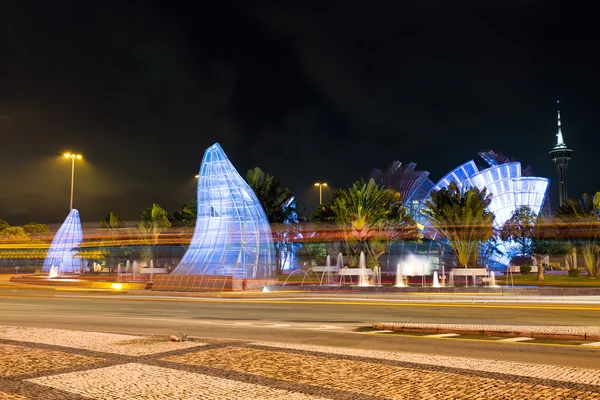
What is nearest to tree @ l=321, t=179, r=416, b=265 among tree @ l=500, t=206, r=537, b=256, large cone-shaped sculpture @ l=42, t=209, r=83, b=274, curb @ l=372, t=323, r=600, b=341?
tree @ l=500, t=206, r=537, b=256

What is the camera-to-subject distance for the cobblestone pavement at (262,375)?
5.99 meters

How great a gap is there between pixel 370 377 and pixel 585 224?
40.0m

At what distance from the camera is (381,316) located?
1667 centimetres

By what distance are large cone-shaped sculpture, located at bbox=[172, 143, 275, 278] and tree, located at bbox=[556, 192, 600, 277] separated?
79.1ft

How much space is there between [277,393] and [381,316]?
36.6 ft

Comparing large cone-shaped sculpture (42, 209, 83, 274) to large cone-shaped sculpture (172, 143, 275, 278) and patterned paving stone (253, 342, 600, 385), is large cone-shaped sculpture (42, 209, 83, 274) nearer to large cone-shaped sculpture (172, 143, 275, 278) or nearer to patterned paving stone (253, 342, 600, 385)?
large cone-shaped sculpture (172, 143, 275, 278)

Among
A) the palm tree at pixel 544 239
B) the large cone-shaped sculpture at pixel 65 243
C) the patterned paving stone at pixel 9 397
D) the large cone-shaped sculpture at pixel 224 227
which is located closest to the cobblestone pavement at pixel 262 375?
the patterned paving stone at pixel 9 397

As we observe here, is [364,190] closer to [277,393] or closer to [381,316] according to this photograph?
[381,316]

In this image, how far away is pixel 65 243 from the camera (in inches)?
2285

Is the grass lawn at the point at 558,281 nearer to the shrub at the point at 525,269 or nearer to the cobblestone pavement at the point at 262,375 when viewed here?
the shrub at the point at 525,269

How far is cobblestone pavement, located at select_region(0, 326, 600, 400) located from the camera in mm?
5988

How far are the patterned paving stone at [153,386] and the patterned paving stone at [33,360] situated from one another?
0.70m

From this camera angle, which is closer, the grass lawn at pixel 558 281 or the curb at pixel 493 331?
the curb at pixel 493 331

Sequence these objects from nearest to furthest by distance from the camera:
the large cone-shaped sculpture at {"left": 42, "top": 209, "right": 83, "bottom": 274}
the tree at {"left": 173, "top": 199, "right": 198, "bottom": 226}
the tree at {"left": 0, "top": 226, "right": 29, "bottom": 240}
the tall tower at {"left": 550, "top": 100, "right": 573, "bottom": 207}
→ the large cone-shaped sculpture at {"left": 42, "top": 209, "right": 83, "bottom": 274}, the tree at {"left": 173, "top": 199, "right": 198, "bottom": 226}, the tree at {"left": 0, "top": 226, "right": 29, "bottom": 240}, the tall tower at {"left": 550, "top": 100, "right": 573, "bottom": 207}
